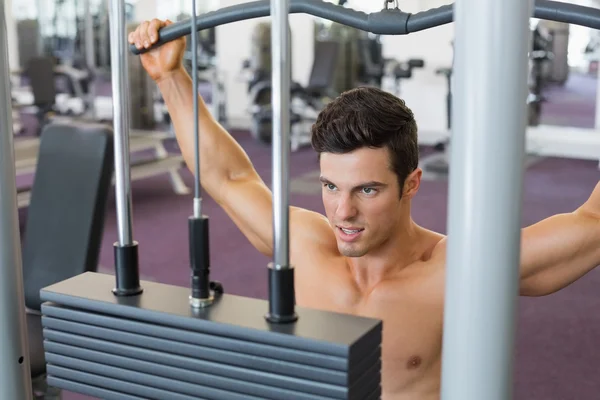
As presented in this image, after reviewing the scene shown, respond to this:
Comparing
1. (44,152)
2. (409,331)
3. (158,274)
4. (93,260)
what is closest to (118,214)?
(409,331)

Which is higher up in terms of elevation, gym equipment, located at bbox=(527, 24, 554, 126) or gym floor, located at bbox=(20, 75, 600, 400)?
gym equipment, located at bbox=(527, 24, 554, 126)

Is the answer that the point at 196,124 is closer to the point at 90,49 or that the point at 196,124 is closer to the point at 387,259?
the point at 387,259

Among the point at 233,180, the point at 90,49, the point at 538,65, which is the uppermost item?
the point at 90,49

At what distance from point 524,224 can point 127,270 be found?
31.0 inches

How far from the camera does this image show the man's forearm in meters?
1.19

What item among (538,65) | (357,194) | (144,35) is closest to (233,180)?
(357,194)

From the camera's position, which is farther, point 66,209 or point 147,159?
point 147,159

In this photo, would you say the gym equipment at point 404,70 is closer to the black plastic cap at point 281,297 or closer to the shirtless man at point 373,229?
the shirtless man at point 373,229

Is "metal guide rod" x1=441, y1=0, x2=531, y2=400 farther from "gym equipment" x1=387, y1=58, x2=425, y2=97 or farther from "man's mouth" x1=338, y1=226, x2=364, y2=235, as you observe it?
"gym equipment" x1=387, y1=58, x2=425, y2=97

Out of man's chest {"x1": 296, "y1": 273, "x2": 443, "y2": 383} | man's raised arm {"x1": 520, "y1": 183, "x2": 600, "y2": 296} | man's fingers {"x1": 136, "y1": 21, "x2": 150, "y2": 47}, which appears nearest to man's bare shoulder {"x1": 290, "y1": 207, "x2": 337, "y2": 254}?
man's chest {"x1": 296, "y1": 273, "x2": 443, "y2": 383}

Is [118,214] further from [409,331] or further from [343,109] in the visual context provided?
[409,331]

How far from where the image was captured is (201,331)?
1.68ft

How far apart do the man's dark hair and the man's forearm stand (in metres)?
0.20

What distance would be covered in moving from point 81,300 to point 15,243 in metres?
0.11
